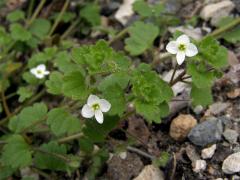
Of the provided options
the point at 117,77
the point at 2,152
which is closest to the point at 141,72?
the point at 117,77

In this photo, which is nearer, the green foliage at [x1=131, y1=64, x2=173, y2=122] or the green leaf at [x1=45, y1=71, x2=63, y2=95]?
the green foliage at [x1=131, y1=64, x2=173, y2=122]

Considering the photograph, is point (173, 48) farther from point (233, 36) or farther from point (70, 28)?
point (70, 28)

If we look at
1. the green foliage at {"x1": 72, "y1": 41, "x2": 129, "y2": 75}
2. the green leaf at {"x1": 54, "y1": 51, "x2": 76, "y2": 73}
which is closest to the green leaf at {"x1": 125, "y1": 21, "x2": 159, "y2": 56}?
the green leaf at {"x1": 54, "y1": 51, "x2": 76, "y2": 73}

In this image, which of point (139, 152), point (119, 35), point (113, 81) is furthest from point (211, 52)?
point (119, 35)

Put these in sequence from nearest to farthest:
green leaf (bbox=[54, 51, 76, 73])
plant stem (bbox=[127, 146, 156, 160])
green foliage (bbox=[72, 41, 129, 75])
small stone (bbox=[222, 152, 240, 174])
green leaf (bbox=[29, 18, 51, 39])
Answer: green foliage (bbox=[72, 41, 129, 75])
small stone (bbox=[222, 152, 240, 174])
plant stem (bbox=[127, 146, 156, 160])
green leaf (bbox=[54, 51, 76, 73])
green leaf (bbox=[29, 18, 51, 39])

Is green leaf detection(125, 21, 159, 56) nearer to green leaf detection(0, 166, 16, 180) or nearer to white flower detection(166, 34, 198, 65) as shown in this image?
white flower detection(166, 34, 198, 65)

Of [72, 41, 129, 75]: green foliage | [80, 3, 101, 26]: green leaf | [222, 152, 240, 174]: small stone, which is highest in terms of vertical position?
[72, 41, 129, 75]: green foliage

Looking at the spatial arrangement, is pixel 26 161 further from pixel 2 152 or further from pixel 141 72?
pixel 141 72
